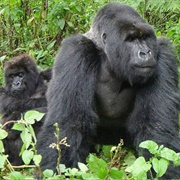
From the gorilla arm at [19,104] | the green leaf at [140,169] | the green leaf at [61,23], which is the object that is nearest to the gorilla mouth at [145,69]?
the green leaf at [140,169]

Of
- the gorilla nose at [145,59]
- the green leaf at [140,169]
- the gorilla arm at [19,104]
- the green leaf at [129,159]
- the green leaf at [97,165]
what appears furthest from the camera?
the gorilla arm at [19,104]

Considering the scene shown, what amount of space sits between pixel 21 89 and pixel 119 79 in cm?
158

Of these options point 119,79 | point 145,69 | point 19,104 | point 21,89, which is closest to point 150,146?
point 145,69

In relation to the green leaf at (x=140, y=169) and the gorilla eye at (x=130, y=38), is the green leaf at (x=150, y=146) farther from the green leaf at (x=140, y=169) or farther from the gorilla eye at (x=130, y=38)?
the gorilla eye at (x=130, y=38)

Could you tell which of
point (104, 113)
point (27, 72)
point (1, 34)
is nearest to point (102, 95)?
point (104, 113)

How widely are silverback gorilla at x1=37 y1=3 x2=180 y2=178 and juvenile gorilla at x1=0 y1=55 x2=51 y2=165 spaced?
117cm

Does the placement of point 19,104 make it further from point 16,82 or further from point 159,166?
point 159,166

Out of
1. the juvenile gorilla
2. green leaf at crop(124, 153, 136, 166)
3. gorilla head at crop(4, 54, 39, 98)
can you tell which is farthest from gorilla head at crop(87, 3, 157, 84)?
gorilla head at crop(4, 54, 39, 98)

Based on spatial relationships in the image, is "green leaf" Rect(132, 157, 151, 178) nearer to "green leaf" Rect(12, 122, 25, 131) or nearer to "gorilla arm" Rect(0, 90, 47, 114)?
"green leaf" Rect(12, 122, 25, 131)

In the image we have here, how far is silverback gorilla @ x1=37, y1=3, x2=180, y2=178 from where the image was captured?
3730 mm

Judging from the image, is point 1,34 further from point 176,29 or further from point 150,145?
point 150,145

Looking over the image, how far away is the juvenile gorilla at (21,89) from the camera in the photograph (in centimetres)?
517

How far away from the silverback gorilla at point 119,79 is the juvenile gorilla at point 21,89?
1.17 metres

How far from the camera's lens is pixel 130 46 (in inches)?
148
